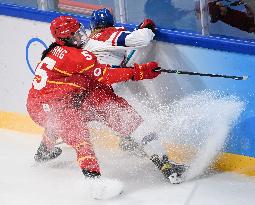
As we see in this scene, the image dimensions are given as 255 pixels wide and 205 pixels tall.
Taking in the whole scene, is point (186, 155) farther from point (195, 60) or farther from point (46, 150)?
point (46, 150)

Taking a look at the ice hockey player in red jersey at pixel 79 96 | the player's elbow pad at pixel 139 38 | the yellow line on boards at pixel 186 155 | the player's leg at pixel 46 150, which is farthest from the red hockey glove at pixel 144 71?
the player's leg at pixel 46 150

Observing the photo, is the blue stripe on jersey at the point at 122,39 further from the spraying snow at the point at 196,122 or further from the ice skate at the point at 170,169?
the ice skate at the point at 170,169

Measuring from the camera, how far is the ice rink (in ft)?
11.6

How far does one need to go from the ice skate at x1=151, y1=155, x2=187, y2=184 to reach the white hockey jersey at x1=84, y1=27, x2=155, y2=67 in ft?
2.01

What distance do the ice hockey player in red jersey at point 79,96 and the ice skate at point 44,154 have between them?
208mm

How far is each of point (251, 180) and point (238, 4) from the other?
0.98 metres

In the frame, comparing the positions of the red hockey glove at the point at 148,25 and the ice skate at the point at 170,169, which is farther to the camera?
the red hockey glove at the point at 148,25

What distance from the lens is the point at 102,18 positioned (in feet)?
12.5

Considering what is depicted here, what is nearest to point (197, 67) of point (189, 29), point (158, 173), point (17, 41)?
point (189, 29)

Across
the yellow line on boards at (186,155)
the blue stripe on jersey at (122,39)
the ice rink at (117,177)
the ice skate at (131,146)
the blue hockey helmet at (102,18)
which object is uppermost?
the blue hockey helmet at (102,18)

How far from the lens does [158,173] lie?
3.85 meters

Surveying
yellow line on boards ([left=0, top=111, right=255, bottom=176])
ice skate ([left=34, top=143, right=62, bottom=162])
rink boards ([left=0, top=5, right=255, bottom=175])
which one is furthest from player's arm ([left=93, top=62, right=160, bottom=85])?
ice skate ([left=34, top=143, right=62, bottom=162])

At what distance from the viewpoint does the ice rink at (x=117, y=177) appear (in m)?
3.54

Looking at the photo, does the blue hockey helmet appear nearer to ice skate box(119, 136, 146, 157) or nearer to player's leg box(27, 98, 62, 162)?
player's leg box(27, 98, 62, 162)
